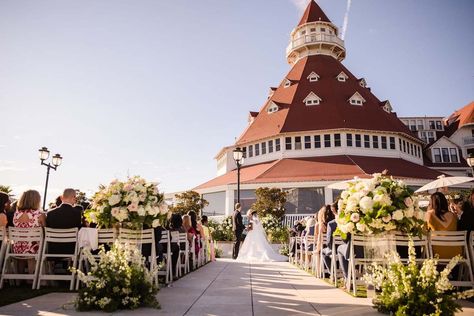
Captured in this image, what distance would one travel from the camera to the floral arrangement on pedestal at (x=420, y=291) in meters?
4.33

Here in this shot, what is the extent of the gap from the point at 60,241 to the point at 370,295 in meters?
6.36

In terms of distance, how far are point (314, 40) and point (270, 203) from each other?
86.7 ft

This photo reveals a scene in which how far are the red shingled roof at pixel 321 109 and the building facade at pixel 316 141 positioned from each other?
0.10m

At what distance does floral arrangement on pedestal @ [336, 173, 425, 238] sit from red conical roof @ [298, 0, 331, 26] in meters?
44.4

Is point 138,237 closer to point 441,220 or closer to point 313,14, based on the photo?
point 441,220

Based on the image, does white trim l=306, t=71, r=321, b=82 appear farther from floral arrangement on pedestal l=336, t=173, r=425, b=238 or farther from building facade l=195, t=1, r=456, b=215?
floral arrangement on pedestal l=336, t=173, r=425, b=238

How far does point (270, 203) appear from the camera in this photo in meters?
26.1

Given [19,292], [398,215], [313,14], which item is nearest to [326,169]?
[398,215]

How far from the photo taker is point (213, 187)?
111 ft

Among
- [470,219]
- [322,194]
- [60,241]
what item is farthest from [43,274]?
[322,194]

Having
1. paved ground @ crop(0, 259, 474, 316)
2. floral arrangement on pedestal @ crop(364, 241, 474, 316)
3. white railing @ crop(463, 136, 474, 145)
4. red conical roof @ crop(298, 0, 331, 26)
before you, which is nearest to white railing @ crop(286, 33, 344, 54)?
red conical roof @ crop(298, 0, 331, 26)

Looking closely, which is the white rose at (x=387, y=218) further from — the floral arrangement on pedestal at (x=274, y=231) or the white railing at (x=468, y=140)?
the white railing at (x=468, y=140)

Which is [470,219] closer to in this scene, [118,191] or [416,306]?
[416,306]

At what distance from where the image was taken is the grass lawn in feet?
19.8
